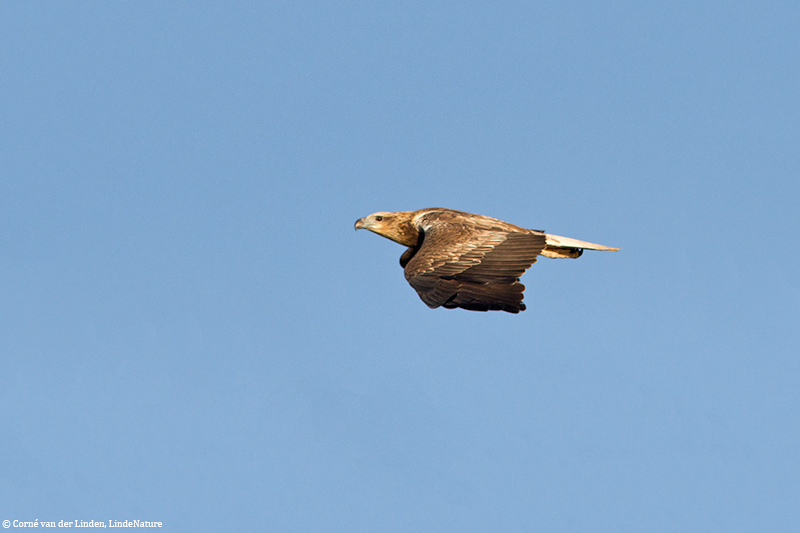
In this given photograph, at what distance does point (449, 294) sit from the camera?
13.7m

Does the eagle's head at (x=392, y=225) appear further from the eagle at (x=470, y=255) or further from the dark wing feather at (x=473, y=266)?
the dark wing feather at (x=473, y=266)

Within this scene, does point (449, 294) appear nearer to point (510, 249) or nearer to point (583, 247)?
point (510, 249)

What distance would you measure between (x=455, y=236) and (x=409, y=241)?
244 centimetres

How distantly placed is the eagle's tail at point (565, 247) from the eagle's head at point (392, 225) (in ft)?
7.90

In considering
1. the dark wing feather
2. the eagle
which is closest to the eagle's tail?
the eagle

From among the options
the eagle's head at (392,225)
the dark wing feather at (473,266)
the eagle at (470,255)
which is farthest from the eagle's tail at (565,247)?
the eagle's head at (392,225)

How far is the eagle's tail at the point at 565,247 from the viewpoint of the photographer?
54.7 ft

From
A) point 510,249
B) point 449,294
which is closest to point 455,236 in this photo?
point 510,249

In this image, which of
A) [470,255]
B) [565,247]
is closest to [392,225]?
[565,247]

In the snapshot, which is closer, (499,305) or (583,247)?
(499,305)

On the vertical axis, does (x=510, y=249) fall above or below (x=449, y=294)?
above

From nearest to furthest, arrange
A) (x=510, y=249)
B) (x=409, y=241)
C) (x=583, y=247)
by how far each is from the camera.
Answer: (x=510, y=249) → (x=583, y=247) → (x=409, y=241)

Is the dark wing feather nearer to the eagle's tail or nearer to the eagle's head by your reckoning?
the eagle's tail

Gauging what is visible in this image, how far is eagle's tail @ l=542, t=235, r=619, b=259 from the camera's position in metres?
16.7
